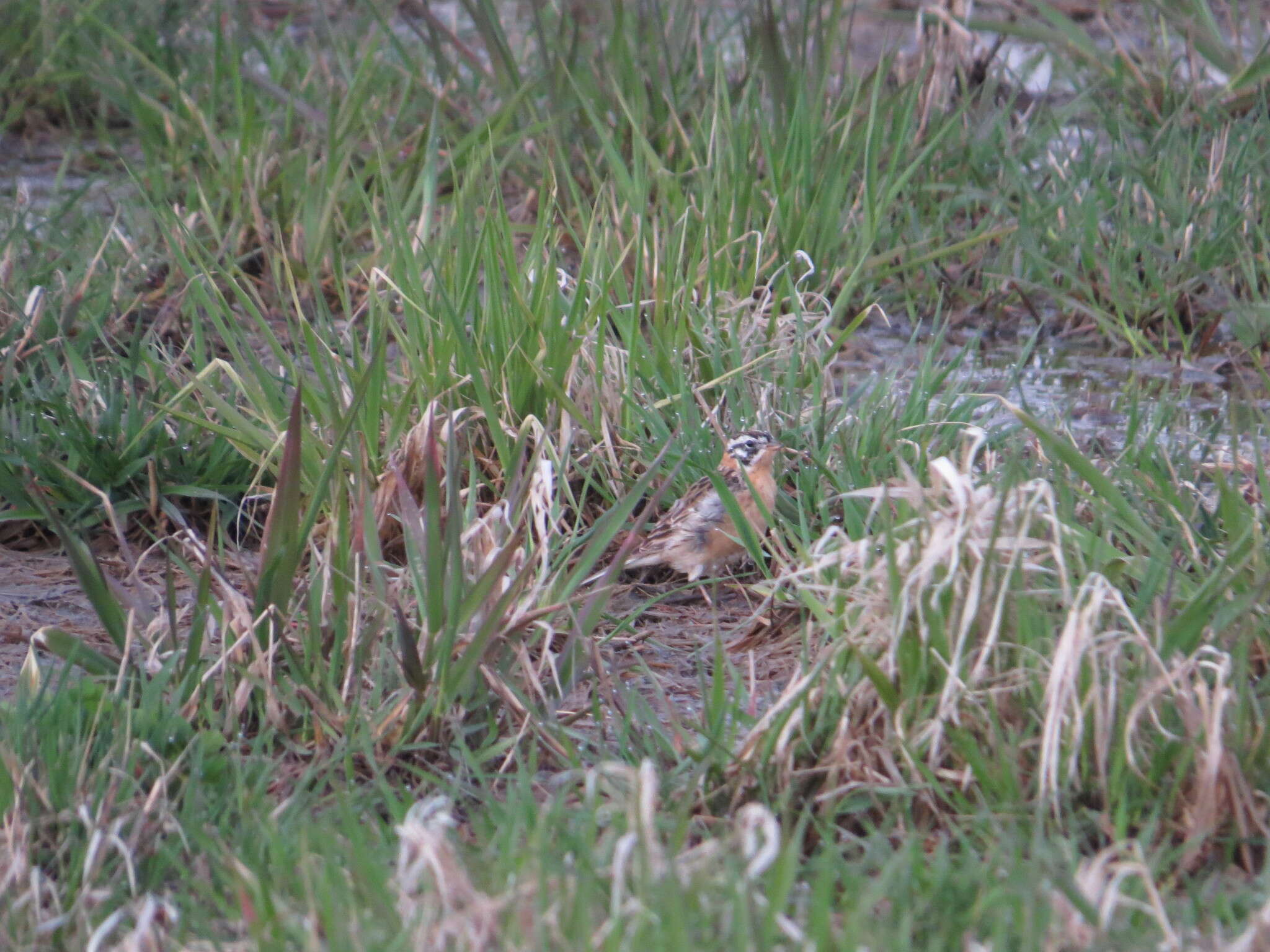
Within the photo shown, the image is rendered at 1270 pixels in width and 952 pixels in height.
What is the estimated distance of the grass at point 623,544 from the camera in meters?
2.54

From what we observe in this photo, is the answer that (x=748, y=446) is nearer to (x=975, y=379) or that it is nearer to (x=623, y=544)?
(x=623, y=544)

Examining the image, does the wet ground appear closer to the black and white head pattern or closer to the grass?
the grass

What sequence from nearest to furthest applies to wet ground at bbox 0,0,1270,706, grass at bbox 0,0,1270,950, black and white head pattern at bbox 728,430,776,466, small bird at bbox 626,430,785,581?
grass at bbox 0,0,1270,950
wet ground at bbox 0,0,1270,706
small bird at bbox 626,430,785,581
black and white head pattern at bbox 728,430,776,466

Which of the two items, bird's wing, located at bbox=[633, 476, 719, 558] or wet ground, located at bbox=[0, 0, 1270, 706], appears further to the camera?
bird's wing, located at bbox=[633, 476, 719, 558]

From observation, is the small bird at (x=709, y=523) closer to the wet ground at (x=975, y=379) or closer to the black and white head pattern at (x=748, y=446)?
the black and white head pattern at (x=748, y=446)

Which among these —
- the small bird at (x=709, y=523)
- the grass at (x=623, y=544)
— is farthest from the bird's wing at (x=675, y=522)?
the grass at (x=623, y=544)

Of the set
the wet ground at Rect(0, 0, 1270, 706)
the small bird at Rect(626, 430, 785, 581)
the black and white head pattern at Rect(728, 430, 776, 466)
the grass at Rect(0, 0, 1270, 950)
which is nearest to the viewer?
the grass at Rect(0, 0, 1270, 950)

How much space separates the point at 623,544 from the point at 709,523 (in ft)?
0.82

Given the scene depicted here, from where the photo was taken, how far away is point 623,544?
4.20m

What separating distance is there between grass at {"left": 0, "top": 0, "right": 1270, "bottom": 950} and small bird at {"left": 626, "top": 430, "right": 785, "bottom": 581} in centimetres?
11

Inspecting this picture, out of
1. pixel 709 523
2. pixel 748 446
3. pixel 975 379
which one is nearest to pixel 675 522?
pixel 709 523

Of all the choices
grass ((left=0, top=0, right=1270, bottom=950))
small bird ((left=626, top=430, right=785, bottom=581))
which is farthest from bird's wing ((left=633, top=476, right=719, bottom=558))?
grass ((left=0, top=0, right=1270, bottom=950))

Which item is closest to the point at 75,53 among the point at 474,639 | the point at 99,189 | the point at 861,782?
the point at 99,189

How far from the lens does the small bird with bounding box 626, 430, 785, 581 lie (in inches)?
163
